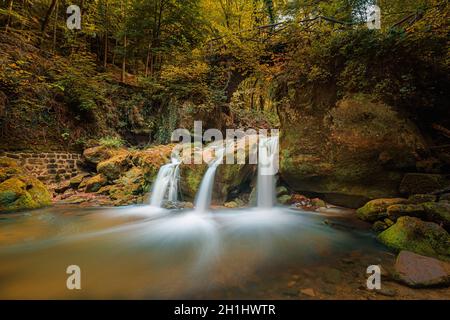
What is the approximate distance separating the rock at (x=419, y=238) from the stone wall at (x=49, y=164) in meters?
10.6

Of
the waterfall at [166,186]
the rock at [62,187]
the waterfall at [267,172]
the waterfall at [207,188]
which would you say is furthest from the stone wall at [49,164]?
the waterfall at [267,172]

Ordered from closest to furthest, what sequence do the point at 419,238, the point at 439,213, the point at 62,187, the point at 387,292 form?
the point at 387,292 → the point at 419,238 → the point at 439,213 → the point at 62,187

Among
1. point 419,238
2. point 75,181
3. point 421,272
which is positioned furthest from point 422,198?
point 75,181

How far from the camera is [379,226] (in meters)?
4.18

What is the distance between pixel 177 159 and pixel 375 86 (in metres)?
6.55

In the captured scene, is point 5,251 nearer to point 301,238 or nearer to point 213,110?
point 301,238

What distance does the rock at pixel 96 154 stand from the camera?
952cm

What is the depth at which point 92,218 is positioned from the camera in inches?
223

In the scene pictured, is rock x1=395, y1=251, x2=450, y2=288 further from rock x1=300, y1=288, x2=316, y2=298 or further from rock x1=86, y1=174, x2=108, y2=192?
rock x1=86, y1=174, x2=108, y2=192

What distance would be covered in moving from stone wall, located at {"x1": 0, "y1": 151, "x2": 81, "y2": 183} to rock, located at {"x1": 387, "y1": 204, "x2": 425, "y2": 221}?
1074cm

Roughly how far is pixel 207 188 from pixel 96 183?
458 cm

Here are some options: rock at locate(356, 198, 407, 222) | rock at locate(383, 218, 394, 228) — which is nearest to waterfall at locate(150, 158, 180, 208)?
rock at locate(356, 198, 407, 222)

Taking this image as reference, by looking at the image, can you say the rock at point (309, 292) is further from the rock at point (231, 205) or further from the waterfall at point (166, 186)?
the waterfall at point (166, 186)

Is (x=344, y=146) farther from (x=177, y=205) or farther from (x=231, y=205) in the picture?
(x=177, y=205)
